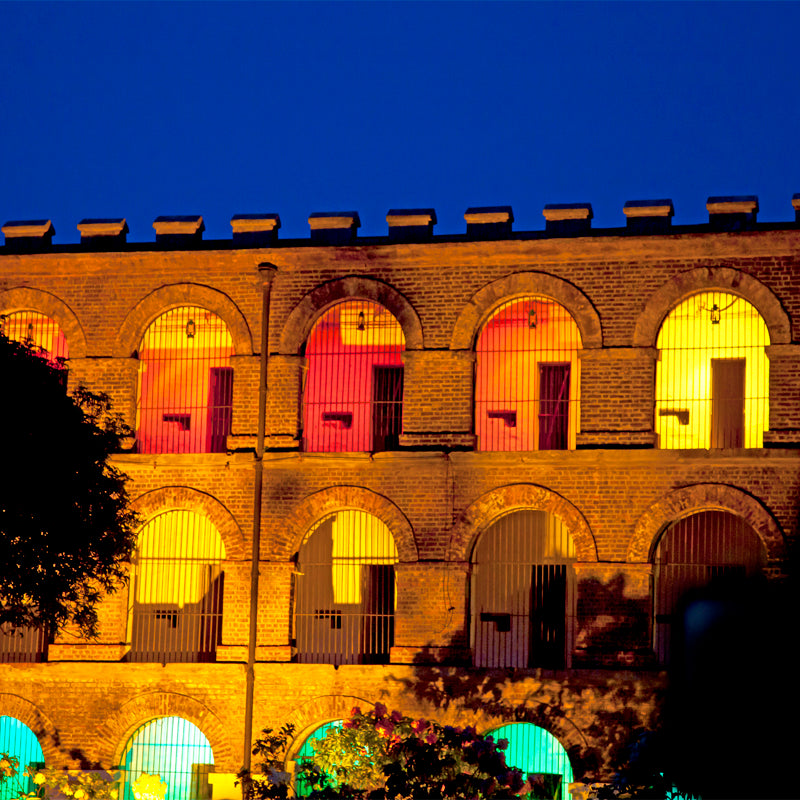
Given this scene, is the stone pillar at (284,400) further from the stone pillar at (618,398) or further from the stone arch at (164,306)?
the stone pillar at (618,398)

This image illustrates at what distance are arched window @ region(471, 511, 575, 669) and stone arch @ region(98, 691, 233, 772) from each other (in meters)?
4.57

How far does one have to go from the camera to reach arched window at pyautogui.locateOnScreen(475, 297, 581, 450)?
2461 cm

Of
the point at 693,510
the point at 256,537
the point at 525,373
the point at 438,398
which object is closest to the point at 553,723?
the point at 693,510

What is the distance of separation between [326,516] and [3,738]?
7207mm

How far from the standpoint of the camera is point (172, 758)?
24641 mm

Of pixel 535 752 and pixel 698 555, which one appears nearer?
pixel 698 555

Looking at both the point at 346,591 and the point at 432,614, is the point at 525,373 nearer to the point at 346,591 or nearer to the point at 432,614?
the point at 432,614

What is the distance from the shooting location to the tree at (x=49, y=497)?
815 inches

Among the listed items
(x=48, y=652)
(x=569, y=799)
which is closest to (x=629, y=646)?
(x=569, y=799)

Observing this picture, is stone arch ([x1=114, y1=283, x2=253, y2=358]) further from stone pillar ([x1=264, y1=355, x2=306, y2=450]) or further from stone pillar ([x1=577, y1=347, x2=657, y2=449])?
stone pillar ([x1=577, y1=347, x2=657, y2=449])

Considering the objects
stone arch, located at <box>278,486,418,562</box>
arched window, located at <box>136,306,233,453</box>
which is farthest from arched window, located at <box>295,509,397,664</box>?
arched window, located at <box>136,306,233,453</box>

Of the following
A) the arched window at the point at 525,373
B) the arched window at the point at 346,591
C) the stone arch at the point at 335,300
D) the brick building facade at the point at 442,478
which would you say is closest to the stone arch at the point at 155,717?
the brick building facade at the point at 442,478

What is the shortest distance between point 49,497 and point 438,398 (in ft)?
22.6

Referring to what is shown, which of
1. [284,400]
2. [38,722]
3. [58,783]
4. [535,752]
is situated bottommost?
[58,783]
